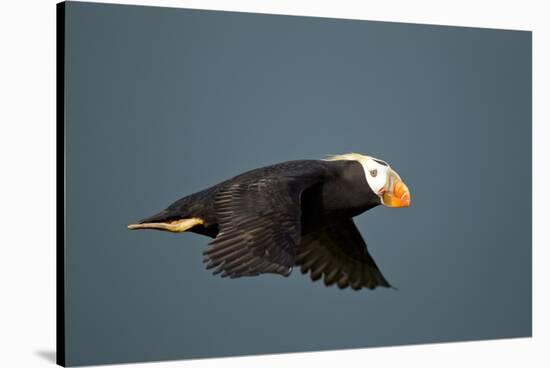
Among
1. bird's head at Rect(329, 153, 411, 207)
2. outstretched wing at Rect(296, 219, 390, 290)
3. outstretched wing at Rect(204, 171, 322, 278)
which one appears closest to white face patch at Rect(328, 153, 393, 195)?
bird's head at Rect(329, 153, 411, 207)

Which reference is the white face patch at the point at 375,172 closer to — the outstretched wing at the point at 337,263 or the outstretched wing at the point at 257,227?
the outstretched wing at the point at 257,227

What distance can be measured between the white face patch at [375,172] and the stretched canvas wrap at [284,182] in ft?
0.04

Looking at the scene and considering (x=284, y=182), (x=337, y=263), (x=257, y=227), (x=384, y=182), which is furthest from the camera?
(x=337, y=263)

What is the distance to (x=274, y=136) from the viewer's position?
879cm

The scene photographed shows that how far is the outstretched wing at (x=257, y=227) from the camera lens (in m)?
6.97

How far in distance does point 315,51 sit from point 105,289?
2.41 metres

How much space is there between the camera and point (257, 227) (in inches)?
285

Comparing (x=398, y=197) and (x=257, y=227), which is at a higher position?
(x=398, y=197)

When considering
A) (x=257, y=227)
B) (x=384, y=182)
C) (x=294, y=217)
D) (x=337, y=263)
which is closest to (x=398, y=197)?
(x=384, y=182)

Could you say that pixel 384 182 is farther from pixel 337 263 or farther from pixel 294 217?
pixel 294 217

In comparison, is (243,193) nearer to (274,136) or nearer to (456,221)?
(274,136)

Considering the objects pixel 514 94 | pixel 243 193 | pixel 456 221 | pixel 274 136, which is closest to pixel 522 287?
pixel 456 221

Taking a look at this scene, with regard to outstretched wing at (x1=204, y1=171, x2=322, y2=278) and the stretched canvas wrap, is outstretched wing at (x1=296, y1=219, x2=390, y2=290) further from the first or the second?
outstretched wing at (x1=204, y1=171, x2=322, y2=278)

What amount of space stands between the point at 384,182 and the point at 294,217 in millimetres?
1338
